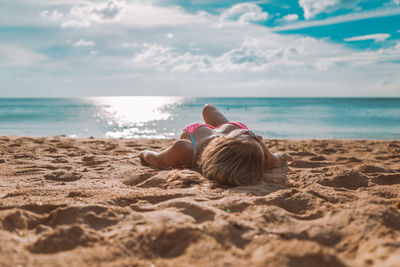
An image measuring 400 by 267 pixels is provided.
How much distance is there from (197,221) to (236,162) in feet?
2.94

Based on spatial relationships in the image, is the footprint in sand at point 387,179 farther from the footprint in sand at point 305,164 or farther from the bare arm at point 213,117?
the bare arm at point 213,117

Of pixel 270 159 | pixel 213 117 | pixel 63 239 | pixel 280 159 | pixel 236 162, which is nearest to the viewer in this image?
pixel 63 239

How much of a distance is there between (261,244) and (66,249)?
0.99 meters

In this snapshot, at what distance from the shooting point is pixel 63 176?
2.97m

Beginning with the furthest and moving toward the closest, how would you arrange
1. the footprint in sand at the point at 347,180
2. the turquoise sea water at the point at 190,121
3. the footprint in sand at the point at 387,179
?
the turquoise sea water at the point at 190,121
the footprint in sand at the point at 387,179
the footprint in sand at the point at 347,180

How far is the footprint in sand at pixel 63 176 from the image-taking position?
9.57ft

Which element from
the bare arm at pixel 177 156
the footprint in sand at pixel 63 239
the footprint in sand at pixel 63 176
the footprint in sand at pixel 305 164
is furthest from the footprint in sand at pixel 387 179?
the footprint in sand at pixel 63 176

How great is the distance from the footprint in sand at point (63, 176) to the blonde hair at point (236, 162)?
1424 millimetres

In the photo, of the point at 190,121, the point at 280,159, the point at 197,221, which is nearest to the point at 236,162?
the point at 197,221

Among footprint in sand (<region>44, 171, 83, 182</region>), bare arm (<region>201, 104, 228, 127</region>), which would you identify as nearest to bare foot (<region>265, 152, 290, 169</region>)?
bare arm (<region>201, 104, 228, 127</region>)

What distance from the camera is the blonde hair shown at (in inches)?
100

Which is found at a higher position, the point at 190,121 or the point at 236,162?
the point at 236,162

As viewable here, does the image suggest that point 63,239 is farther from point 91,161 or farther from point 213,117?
point 213,117

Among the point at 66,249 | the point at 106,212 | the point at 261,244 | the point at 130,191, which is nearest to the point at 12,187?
the point at 130,191
